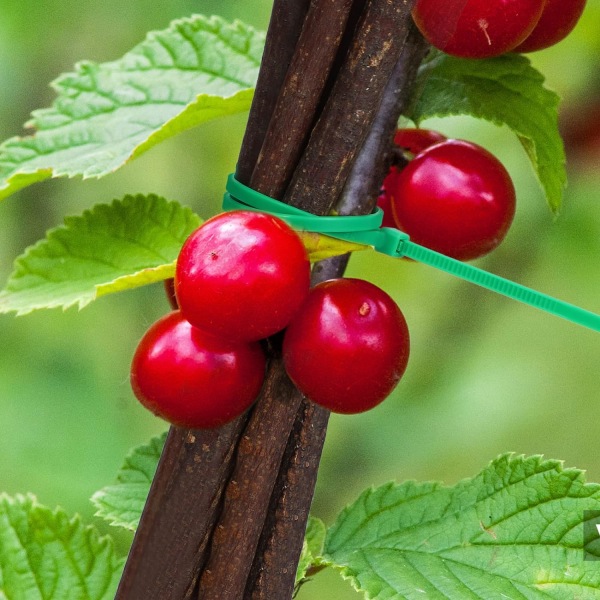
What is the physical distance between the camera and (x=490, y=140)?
4.94 feet

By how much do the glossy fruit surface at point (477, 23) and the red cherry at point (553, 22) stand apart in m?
0.04

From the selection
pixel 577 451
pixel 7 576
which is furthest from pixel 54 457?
pixel 7 576

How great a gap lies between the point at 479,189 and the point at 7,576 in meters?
0.48

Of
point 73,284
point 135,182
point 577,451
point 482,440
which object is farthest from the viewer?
point 135,182

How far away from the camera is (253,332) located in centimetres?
52

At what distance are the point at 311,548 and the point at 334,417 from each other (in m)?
1.09

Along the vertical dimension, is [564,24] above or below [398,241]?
above

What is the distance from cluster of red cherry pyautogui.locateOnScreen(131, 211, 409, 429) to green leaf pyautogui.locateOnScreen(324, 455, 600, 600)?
0.56ft

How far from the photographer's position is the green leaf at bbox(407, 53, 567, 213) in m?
0.66

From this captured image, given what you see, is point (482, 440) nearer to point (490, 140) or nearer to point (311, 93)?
point (490, 140)

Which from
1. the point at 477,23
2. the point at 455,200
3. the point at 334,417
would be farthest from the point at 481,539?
the point at 334,417

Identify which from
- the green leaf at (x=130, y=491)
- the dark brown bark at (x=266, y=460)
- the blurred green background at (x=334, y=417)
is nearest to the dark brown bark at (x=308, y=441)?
the dark brown bark at (x=266, y=460)

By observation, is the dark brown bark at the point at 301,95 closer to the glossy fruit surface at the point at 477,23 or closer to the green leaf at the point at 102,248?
the glossy fruit surface at the point at 477,23

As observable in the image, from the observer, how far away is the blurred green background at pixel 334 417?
1.54 meters
